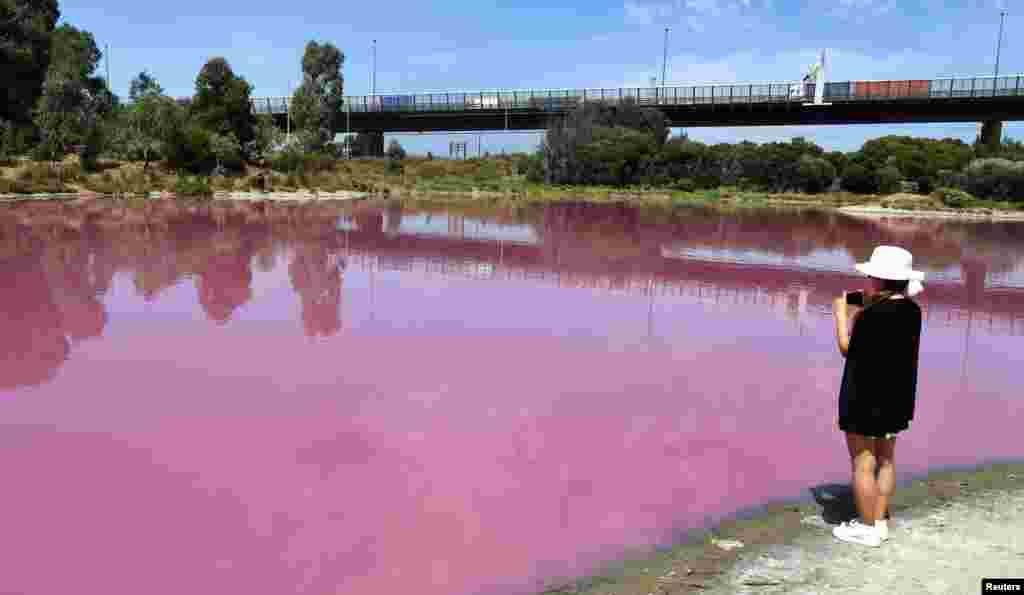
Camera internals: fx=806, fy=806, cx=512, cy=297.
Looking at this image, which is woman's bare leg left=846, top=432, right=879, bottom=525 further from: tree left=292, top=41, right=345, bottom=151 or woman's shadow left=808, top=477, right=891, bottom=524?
tree left=292, top=41, right=345, bottom=151

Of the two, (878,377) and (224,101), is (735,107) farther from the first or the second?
(878,377)

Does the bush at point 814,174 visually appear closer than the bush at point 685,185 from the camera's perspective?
Yes

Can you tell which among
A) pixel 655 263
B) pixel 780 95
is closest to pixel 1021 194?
pixel 780 95

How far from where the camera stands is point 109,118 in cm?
4262

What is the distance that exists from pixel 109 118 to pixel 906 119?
47183 millimetres

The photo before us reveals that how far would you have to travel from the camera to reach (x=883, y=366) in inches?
140

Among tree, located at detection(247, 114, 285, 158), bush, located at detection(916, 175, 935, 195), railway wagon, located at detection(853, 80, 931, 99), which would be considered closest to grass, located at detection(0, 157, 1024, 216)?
tree, located at detection(247, 114, 285, 158)

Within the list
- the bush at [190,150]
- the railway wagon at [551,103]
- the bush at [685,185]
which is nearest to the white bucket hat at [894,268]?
the bush at [190,150]

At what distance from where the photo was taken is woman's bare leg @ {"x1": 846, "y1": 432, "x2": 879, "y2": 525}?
365cm

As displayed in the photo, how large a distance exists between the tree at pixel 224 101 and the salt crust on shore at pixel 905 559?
3982 centimetres

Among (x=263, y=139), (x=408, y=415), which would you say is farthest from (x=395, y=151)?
(x=408, y=415)

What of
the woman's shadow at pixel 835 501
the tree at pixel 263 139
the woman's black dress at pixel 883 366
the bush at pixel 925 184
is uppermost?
the tree at pixel 263 139

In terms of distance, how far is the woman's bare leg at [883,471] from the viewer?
144 inches

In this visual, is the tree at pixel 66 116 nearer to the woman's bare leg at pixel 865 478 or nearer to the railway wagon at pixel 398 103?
the railway wagon at pixel 398 103
